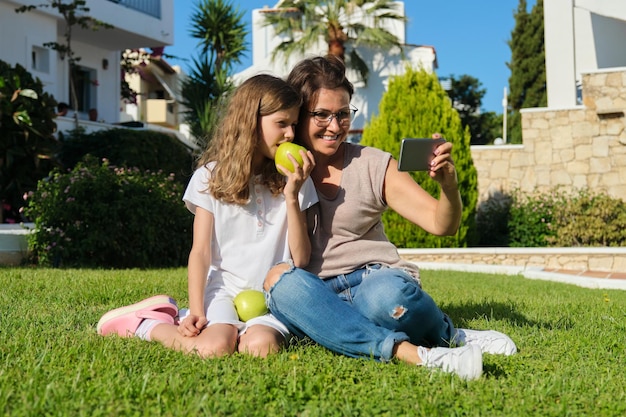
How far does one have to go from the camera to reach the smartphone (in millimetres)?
3225

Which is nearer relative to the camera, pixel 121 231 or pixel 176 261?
pixel 121 231

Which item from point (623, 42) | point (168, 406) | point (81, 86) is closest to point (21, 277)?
point (168, 406)

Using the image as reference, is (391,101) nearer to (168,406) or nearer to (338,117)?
(338,117)

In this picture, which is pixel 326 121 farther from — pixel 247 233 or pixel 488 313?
pixel 488 313

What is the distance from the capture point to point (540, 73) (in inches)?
1330

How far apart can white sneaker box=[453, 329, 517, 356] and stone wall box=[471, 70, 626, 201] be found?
12356 millimetres

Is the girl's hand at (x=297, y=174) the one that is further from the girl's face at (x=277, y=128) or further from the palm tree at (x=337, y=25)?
the palm tree at (x=337, y=25)

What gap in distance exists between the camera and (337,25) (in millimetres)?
27141

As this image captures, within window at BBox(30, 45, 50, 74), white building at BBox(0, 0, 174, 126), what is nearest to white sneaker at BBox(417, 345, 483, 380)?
white building at BBox(0, 0, 174, 126)

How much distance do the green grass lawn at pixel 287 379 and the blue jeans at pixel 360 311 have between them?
91mm

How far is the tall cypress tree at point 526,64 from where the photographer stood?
110ft

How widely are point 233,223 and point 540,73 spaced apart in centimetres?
3241

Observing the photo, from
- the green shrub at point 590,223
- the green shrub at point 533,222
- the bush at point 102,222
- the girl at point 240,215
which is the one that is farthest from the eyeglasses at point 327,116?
the green shrub at point 533,222

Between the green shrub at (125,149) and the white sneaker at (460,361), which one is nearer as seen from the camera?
the white sneaker at (460,361)
